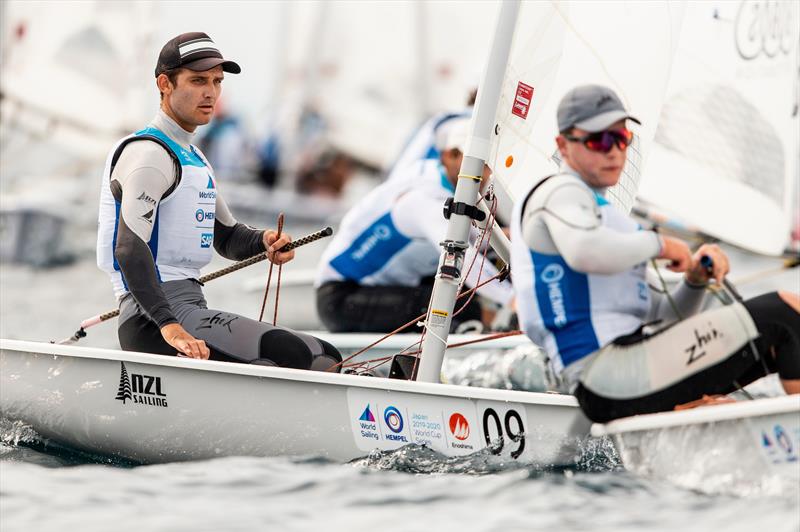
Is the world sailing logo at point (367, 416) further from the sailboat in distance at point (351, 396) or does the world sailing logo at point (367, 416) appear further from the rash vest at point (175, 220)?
the rash vest at point (175, 220)

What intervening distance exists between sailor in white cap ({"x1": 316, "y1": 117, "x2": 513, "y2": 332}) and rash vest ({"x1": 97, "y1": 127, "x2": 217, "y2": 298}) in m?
1.69

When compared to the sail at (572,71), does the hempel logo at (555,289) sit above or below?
below

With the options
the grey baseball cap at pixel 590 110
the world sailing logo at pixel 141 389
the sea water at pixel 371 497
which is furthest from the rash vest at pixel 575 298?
the world sailing logo at pixel 141 389

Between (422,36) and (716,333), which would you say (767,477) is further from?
(422,36)

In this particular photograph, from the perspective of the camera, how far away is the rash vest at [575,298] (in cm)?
338

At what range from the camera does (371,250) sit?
598 centimetres

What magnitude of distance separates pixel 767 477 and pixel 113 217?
2.01m

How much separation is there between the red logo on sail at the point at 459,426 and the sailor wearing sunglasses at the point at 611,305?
343mm


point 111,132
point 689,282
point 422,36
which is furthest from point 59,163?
point 689,282

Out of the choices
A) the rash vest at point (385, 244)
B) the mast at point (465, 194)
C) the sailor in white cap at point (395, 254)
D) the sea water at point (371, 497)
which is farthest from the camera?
the rash vest at point (385, 244)

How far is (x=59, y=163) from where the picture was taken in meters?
15.7

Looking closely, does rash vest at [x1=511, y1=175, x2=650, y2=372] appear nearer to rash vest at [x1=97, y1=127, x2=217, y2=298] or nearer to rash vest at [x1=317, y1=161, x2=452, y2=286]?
rash vest at [x1=97, y1=127, x2=217, y2=298]

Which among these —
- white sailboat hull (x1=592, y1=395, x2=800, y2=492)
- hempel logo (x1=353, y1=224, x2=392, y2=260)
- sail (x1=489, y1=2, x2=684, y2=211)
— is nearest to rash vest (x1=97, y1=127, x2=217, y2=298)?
sail (x1=489, y1=2, x2=684, y2=211)

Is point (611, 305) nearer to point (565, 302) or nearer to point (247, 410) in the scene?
point (565, 302)
